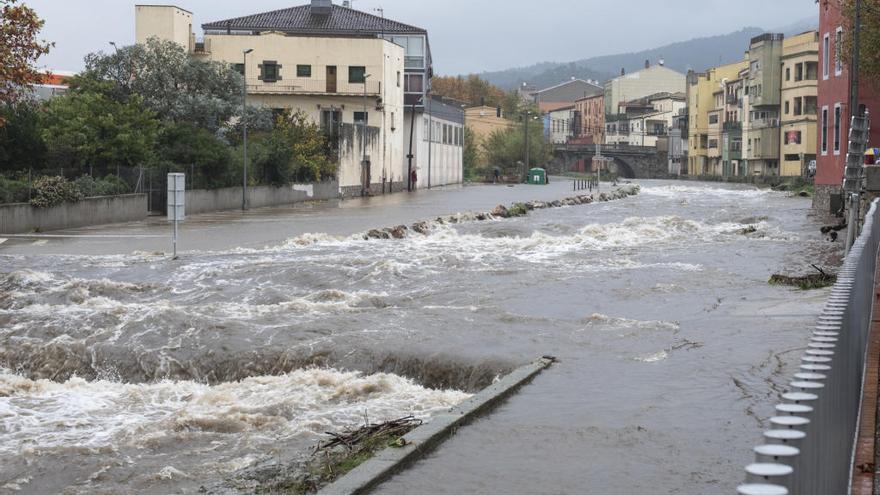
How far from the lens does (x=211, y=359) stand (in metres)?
15.1

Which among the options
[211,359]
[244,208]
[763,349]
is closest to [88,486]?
[211,359]

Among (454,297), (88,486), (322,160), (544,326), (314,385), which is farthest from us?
(322,160)

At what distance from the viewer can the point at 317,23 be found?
86.9 metres

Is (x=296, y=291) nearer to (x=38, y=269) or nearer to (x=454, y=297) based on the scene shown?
(x=454, y=297)

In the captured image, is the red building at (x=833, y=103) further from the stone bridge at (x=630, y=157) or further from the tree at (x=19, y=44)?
the stone bridge at (x=630, y=157)

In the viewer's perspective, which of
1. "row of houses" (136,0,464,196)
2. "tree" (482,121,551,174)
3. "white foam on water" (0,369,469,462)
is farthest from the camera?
"tree" (482,121,551,174)

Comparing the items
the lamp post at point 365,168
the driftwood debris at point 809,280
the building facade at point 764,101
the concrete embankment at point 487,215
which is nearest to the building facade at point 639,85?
the building facade at point 764,101

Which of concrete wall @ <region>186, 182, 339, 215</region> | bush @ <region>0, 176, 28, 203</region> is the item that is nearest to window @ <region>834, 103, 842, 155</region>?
concrete wall @ <region>186, 182, 339, 215</region>

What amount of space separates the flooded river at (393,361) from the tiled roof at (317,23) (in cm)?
5984

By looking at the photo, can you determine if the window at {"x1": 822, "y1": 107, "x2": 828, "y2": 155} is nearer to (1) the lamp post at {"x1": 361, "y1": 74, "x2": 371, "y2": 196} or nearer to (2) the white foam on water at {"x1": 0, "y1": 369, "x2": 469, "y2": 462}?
(1) the lamp post at {"x1": 361, "y1": 74, "x2": 371, "y2": 196}

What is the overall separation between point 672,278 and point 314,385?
11.4m

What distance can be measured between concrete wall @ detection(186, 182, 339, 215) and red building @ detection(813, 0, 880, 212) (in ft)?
79.7

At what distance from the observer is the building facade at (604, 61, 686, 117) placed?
186500 mm

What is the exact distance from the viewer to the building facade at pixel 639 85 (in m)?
186
